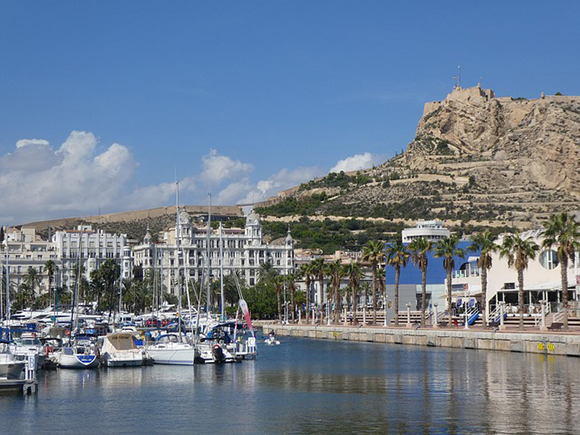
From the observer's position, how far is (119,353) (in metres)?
68.4

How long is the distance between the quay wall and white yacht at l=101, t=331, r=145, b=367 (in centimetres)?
2754

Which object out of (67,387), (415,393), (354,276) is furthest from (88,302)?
(415,393)

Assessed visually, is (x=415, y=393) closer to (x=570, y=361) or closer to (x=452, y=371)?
(x=452, y=371)

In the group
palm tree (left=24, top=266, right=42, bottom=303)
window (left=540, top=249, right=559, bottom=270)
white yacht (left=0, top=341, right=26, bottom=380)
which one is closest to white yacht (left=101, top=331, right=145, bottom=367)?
white yacht (left=0, top=341, right=26, bottom=380)

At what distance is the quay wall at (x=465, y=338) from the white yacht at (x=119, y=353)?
90.4 feet

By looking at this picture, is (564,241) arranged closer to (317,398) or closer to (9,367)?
(317,398)

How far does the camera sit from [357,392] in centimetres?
5172

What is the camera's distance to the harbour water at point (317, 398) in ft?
133

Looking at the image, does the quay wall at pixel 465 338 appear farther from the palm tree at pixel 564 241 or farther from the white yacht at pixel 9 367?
the white yacht at pixel 9 367

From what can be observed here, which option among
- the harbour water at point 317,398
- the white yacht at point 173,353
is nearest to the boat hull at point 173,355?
the white yacht at point 173,353

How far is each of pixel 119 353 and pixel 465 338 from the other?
29702 mm

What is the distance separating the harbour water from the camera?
40.6 m

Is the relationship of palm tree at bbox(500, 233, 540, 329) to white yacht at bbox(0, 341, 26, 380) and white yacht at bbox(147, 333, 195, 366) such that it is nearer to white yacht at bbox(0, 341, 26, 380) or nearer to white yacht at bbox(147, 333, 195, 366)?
white yacht at bbox(147, 333, 195, 366)

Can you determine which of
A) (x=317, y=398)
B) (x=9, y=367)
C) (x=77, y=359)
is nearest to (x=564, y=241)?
(x=317, y=398)
